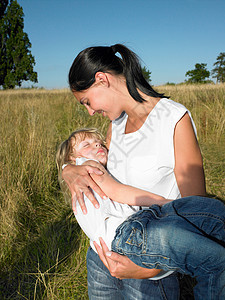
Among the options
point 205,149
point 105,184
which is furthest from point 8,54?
point 105,184

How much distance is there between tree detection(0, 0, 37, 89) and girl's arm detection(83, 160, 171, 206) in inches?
1088

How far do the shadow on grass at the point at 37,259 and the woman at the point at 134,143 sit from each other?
2.25 ft

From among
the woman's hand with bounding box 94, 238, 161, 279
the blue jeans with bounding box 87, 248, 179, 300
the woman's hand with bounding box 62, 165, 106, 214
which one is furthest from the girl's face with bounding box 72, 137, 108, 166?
the woman's hand with bounding box 94, 238, 161, 279

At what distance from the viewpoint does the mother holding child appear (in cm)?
92

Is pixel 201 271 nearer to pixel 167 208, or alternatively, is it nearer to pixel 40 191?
pixel 167 208

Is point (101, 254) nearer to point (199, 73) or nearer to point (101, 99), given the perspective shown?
point (101, 99)

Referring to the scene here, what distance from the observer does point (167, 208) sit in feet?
3.33

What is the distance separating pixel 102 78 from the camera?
1448 mm

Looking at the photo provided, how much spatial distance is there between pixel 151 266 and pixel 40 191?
83.4 inches

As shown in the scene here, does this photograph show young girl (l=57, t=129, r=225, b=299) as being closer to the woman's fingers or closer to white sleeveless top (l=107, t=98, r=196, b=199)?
the woman's fingers

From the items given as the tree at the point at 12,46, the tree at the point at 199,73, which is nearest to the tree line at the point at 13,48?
the tree at the point at 12,46

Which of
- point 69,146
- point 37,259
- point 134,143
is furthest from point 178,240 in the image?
point 37,259

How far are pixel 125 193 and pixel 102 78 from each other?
0.69m

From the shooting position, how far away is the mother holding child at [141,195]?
92 centimetres
